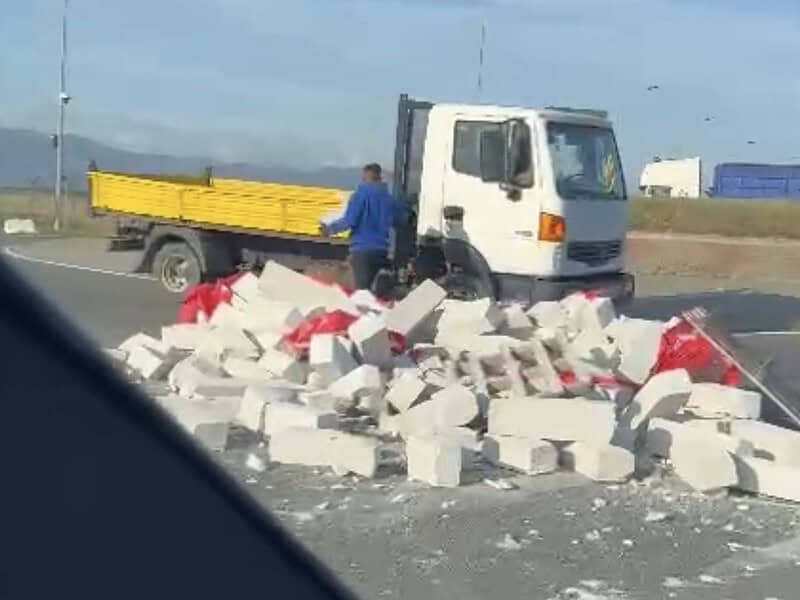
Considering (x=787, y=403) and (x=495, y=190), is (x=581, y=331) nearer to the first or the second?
(x=787, y=403)

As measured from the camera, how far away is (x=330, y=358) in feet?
34.7

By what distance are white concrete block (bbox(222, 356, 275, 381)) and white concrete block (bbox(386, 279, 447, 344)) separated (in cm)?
111

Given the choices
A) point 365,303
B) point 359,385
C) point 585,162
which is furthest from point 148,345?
point 585,162

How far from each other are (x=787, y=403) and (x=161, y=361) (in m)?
4.82

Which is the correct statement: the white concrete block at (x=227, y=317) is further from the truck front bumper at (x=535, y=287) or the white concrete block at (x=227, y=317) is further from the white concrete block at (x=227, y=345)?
the truck front bumper at (x=535, y=287)

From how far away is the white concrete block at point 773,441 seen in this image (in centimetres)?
930

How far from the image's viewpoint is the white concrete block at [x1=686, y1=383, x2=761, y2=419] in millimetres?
10086

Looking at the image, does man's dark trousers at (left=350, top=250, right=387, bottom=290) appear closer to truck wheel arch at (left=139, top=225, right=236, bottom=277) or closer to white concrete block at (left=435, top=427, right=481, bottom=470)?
truck wheel arch at (left=139, top=225, right=236, bottom=277)

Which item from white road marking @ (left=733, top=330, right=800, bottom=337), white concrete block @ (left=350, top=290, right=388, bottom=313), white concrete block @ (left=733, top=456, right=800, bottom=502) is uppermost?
white concrete block @ (left=350, top=290, right=388, bottom=313)

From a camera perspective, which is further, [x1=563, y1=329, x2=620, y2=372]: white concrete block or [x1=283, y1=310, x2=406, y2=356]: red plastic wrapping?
[x1=283, y1=310, x2=406, y2=356]: red plastic wrapping

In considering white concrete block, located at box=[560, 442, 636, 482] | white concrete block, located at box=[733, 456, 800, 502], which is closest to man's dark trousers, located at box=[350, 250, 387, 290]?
white concrete block, located at box=[560, 442, 636, 482]

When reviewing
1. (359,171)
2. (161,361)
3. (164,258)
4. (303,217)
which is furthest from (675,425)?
(164,258)

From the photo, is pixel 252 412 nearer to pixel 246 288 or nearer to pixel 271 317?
pixel 271 317

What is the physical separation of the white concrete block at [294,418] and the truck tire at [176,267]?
831cm
